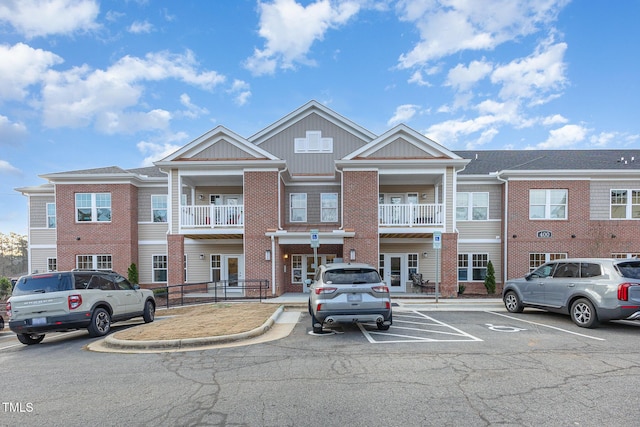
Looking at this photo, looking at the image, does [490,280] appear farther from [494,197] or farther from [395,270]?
[395,270]

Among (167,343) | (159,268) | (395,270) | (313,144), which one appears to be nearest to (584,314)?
(395,270)

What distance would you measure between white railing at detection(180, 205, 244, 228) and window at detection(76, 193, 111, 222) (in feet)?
17.8

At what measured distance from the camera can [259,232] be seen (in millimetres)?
14617

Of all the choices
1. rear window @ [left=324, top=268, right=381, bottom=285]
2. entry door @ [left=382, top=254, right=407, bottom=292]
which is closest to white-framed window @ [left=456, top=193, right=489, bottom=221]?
entry door @ [left=382, top=254, right=407, bottom=292]

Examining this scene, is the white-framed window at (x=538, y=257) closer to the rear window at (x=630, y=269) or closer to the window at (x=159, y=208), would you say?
the rear window at (x=630, y=269)

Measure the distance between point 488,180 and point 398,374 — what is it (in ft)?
49.8

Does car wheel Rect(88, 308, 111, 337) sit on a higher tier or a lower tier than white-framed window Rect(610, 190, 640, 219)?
lower

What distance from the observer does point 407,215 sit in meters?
15.2

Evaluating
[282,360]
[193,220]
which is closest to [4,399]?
[282,360]

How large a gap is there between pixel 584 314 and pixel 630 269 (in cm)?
149

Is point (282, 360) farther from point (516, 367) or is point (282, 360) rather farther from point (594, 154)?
point (594, 154)

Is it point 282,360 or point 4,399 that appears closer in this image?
point 4,399

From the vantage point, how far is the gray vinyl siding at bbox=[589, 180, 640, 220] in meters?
16.6

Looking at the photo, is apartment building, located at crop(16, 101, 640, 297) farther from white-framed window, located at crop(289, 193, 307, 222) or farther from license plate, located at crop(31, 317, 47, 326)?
license plate, located at crop(31, 317, 47, 326)
